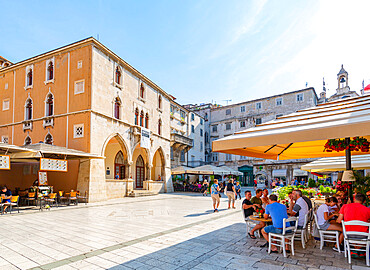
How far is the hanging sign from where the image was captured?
23.0m

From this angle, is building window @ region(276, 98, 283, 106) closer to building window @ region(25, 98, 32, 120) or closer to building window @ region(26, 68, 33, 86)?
building window @ region(26, 68, 33, 86)

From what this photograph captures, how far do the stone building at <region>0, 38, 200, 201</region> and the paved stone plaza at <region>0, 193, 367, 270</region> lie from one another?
8600 mm

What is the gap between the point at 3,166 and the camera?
12.3 meters

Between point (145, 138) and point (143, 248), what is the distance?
1772cm

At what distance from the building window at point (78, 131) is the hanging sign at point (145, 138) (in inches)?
237

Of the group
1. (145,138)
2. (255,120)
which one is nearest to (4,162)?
(145,138)

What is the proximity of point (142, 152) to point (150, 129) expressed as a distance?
2589 mm

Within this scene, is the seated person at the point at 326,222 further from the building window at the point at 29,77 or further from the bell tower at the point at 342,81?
the bell tower at the point at 342,81

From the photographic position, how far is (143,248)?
20.1 feet

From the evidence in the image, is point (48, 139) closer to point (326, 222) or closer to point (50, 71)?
point (50, 71)

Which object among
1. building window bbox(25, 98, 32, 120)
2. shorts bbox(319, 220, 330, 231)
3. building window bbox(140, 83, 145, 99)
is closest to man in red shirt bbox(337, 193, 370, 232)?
shorts bbox(319, 220, 330, 231)

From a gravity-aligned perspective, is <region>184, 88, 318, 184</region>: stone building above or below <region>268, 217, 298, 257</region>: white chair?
above

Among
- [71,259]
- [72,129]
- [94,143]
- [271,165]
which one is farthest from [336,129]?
[271,165]

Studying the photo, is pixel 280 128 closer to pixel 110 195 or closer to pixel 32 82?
pixel 110 195
